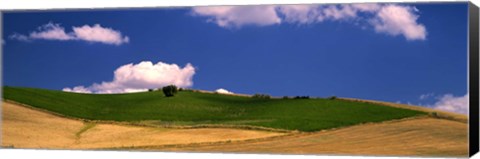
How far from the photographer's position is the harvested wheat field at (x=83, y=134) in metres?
17.3

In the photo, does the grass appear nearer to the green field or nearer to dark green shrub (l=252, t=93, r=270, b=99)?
the green field

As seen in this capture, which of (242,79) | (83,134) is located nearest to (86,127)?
(83,134)

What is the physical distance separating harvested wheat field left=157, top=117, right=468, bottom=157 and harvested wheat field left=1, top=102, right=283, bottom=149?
0.22m

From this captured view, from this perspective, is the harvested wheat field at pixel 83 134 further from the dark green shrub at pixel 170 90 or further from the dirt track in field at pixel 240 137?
the dark green shrub at pixel 170 90

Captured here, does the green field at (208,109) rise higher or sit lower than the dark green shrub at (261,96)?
lower

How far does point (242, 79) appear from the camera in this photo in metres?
16.9

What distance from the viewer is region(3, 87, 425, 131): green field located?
16609mm

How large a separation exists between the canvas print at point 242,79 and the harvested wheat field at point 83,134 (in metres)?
0.02

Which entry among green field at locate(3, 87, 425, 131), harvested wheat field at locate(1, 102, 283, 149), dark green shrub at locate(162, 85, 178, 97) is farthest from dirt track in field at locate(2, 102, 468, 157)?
dark green shrub at locate(162, 85, 178, 97)

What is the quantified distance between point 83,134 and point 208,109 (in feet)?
7.98

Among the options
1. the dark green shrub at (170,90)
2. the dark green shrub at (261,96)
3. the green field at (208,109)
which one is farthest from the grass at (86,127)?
the dark green shrub at (261,96)

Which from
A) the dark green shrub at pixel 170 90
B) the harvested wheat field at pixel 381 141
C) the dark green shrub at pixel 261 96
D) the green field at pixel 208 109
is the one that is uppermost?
the dark green shrub at pixel 170 90

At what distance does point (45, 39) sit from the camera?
58.9 feet

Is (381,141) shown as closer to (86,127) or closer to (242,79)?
(242,79)
